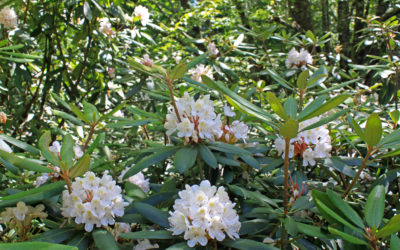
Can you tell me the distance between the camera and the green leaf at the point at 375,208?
91cm

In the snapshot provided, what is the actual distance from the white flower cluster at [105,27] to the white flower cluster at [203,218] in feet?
9.34

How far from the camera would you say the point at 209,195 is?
3.54 ft

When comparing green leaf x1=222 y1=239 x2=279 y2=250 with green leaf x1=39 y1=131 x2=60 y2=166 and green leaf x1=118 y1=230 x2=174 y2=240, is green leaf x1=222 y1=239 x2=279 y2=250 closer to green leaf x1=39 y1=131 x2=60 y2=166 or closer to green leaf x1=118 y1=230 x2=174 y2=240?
green leaf x1=118 y1=230 x2=174 y2=240

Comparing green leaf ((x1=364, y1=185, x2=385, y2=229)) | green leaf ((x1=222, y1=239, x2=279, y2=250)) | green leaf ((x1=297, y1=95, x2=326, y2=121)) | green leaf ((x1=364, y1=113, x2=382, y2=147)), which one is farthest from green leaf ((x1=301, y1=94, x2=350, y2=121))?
green leaf ((x1=222, y1=239, x2=279, y2=250))

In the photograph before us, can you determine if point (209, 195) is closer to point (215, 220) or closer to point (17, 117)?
point (215, 220)

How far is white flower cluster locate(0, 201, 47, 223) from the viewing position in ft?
3.73

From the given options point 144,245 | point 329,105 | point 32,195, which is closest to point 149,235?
point 144,245

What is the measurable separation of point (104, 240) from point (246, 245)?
1.27 ft

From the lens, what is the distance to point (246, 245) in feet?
3.23

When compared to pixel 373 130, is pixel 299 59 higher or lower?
lower

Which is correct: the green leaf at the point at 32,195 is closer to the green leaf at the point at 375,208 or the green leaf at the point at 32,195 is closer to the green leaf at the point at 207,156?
the green leaf at the point at 207,156

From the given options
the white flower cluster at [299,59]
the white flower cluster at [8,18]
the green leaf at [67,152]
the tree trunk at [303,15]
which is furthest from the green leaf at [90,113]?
the tree trunk at [303,15]

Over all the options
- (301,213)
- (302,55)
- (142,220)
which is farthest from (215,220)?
(302,55)

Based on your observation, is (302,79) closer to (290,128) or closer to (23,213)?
(290,128)
